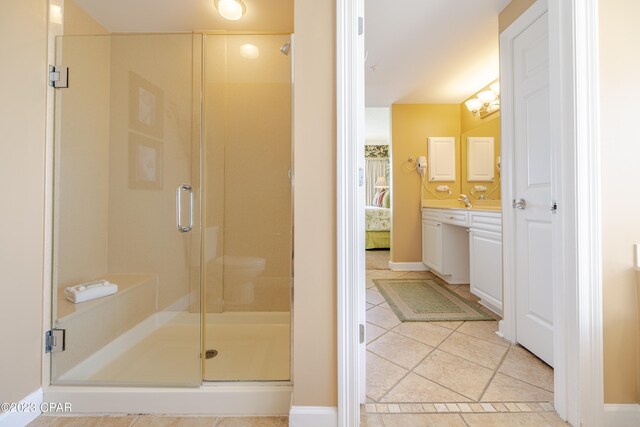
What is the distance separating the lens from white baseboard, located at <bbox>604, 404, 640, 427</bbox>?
1.07m

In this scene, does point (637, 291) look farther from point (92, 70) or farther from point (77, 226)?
point (92, 70)

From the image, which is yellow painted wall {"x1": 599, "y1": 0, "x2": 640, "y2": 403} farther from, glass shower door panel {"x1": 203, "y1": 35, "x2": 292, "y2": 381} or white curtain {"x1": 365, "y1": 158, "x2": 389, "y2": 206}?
white curtain {"x1": 365, "y1": 158, "x2": 389, "y2": 206}

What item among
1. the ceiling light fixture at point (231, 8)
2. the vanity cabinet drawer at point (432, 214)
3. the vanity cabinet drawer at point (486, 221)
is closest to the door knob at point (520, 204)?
the vanity cabinet drawer at point (486, 221)

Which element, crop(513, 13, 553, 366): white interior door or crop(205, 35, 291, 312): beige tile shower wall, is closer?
crop(513, 13, 553, 366): white interior door

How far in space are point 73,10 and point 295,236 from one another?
81.8 inches

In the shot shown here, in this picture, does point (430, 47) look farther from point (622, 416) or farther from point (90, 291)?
point (90, 291)

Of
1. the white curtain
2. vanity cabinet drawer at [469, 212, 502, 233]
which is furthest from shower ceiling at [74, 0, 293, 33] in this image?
the white curtain

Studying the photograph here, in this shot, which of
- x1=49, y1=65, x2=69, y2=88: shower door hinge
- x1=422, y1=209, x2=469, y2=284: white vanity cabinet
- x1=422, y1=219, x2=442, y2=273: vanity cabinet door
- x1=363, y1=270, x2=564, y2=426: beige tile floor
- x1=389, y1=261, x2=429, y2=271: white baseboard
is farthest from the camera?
x1=389, y1=261, x2=429, y2=271: white baseboard

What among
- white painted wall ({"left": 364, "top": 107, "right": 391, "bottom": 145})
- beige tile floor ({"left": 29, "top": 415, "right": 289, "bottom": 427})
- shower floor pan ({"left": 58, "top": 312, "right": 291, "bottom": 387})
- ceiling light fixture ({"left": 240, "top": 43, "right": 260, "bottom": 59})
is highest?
white painted wall ({"left": 364, "top": 107, "right": 391, "bottom": 145})

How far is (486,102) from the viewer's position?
3.01 m

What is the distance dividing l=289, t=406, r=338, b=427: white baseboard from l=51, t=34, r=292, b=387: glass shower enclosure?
1.24 ft

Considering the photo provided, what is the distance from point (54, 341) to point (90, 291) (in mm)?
269

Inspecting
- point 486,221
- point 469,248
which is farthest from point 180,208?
point 469,248

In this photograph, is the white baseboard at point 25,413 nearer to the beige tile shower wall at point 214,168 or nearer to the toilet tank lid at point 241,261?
the beige tile shower wall at point 214,168
